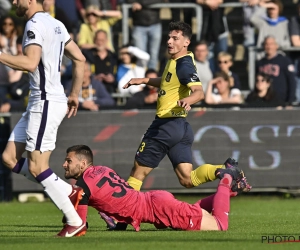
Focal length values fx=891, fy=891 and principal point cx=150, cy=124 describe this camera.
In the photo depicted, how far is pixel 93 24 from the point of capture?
59.1 feet

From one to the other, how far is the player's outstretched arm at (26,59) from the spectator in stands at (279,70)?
8.91m

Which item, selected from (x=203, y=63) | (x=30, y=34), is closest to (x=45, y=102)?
(x=30, y=34)

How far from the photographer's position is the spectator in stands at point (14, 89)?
15938mm

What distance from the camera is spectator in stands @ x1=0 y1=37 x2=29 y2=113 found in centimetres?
1594

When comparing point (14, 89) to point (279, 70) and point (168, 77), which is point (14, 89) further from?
point (168, 77)

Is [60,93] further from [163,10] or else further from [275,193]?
[163,10]

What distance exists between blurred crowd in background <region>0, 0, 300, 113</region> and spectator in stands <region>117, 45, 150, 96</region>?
19 mm

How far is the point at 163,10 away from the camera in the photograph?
64.1ft

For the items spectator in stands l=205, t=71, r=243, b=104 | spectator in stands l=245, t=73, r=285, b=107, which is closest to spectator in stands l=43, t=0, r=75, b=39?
spectator in stands l=205, t=71, r=243, b=104

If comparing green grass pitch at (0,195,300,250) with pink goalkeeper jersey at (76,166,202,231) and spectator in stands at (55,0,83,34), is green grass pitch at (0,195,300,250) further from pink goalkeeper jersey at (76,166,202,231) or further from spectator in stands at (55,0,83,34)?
spectator in stands at (55,0,83,34)

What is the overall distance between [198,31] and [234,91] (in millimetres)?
2646

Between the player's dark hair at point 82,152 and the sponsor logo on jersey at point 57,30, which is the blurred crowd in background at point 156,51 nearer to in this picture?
the player's dark hair at point 82,152

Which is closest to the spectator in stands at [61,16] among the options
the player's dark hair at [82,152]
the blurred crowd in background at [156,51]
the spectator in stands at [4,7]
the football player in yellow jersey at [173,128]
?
the blurred crowd in background at [156,51]

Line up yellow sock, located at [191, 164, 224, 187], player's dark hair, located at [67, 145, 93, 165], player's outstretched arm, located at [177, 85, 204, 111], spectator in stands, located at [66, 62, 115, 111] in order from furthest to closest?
1. spectator in stands, located at [66, 62, 115, 111]
2. yellow sock, located at [191, 164, 224, 187]
3. player's outstretched arm, located at [177, 85, 204, 111]
4. player's dark hair, located at [67, 145, 93, 165]
